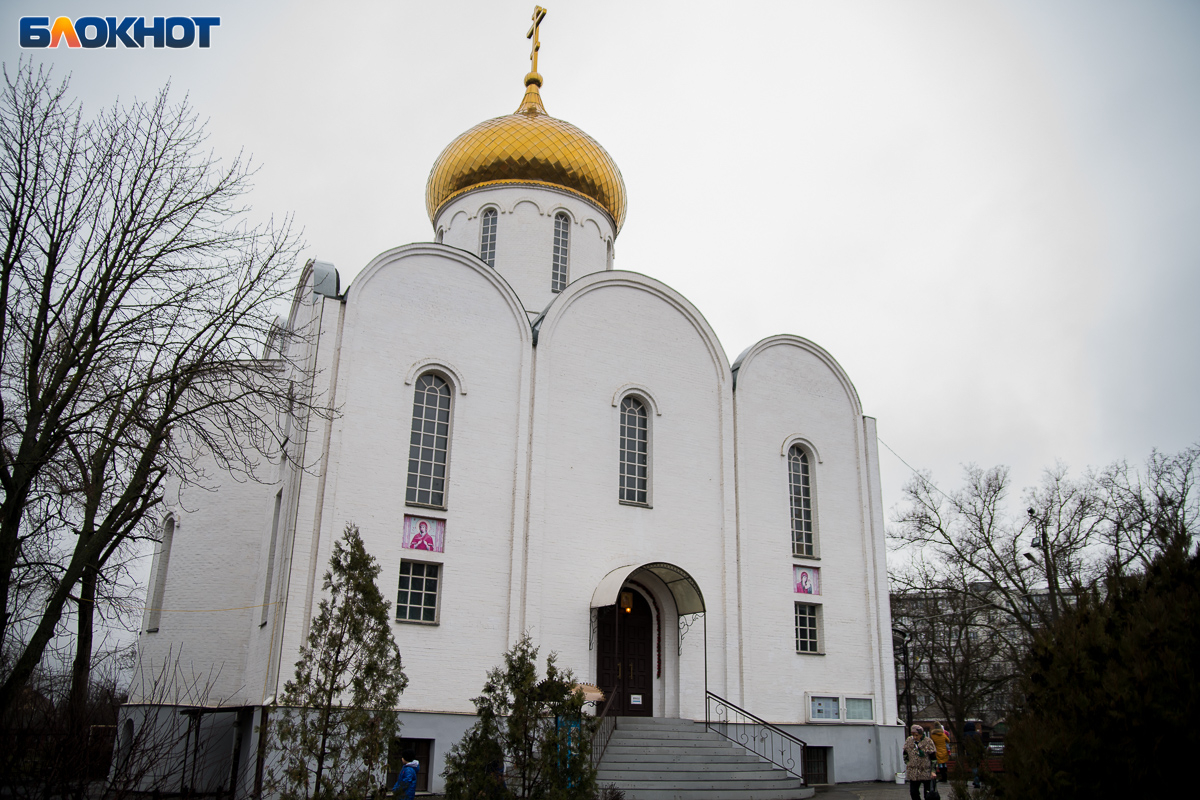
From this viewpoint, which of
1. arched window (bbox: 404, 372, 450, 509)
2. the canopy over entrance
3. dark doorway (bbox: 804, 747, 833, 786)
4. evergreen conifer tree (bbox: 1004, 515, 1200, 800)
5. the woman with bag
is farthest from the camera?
dark doorway (bbox: 804, 747, 833, 786)

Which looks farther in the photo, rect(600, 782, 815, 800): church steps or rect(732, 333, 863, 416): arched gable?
rect(732, 333, 863, 416): arched gable

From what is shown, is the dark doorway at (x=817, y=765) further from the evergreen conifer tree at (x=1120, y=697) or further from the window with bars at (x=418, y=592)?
the evergreen conifer tree at (x=1120, y=697)

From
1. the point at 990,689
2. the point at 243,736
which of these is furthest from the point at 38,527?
the point at 990,689

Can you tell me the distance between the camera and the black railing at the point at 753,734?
51.9ft

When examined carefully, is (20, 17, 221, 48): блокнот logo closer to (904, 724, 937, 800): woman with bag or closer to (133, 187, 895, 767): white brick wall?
(133, 187, 895, 767): white brick wall

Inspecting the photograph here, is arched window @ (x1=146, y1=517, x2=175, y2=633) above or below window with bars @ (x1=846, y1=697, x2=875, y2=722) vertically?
above

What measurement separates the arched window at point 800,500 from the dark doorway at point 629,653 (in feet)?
11.4

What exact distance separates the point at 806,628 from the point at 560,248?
954 centimetres

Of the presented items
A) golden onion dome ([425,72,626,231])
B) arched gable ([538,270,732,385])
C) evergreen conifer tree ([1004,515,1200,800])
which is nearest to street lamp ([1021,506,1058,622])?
arched gable ([538,270,732,385])

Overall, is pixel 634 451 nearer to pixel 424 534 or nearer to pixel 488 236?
pixel 424 534

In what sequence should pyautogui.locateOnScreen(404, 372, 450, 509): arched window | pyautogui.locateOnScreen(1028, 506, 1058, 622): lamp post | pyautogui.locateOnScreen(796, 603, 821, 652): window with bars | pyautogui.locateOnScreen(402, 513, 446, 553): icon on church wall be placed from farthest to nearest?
1. pyautogui.locateOnScreen(1028, 506, 1058, 622): lamp post
2. pyautogui.locateOnScreen(796, 603, 821, 652): window with bars
3. pyautogui.locateOnScreen(404, 372, 450, 509): arched window
4. pyautogui.locateOnScreen(402, 513, 446, 553): icon on church wall

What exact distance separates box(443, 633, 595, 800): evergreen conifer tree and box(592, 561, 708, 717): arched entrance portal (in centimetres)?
620

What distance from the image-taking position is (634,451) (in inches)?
675

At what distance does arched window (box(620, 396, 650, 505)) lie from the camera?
55.4ft
